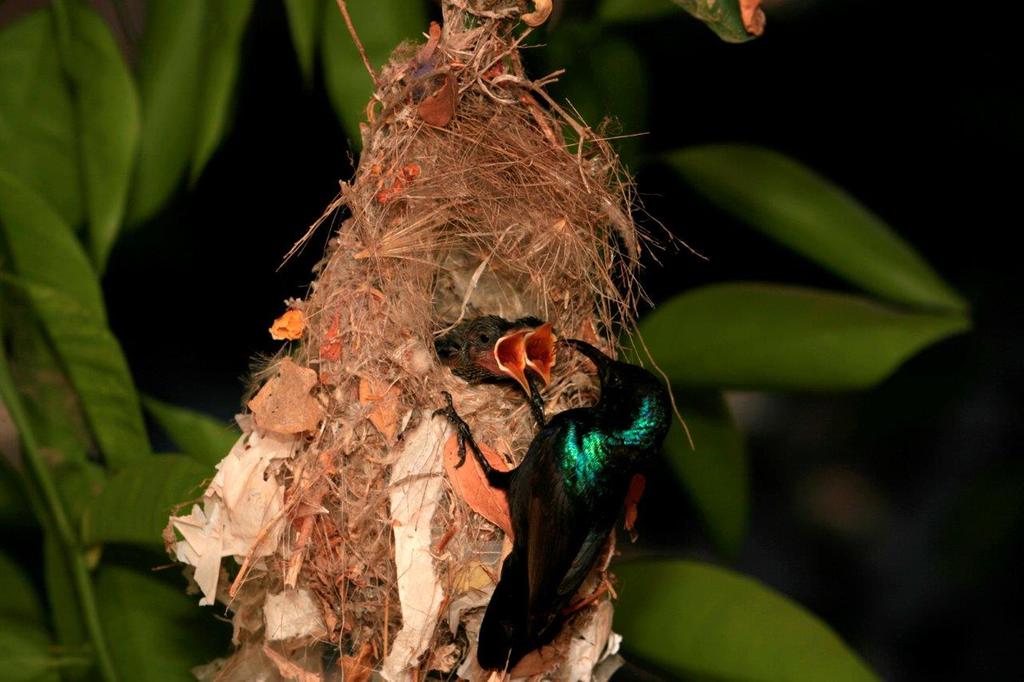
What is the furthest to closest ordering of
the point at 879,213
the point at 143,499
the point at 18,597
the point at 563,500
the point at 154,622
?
the point at 879,213 → the point at 18,597 → the point at 154,622 → the point at 143,499 → the point at 563,500

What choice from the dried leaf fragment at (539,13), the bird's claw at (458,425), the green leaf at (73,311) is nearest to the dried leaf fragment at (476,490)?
the bird's claw at (458,425)

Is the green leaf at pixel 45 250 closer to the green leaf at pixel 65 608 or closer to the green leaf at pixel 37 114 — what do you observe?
the green leaf at pixel 37 114

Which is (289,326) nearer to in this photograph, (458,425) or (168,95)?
(458,425)

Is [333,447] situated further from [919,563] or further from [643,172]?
[919,563]

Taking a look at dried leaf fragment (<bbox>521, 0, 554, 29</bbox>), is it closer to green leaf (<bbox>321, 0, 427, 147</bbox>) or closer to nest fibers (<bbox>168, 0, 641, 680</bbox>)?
nest fibers (<bbox>168, 0, 641, 680</bbox>)

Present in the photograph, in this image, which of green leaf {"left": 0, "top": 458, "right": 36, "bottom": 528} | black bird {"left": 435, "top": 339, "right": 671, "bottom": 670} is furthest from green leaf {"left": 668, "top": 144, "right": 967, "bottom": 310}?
green leaf {"left": 0, "top": 458, "right": 36, "bottom": 528}

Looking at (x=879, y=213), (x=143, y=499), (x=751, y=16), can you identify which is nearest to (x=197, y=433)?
(x=143, y=499)
